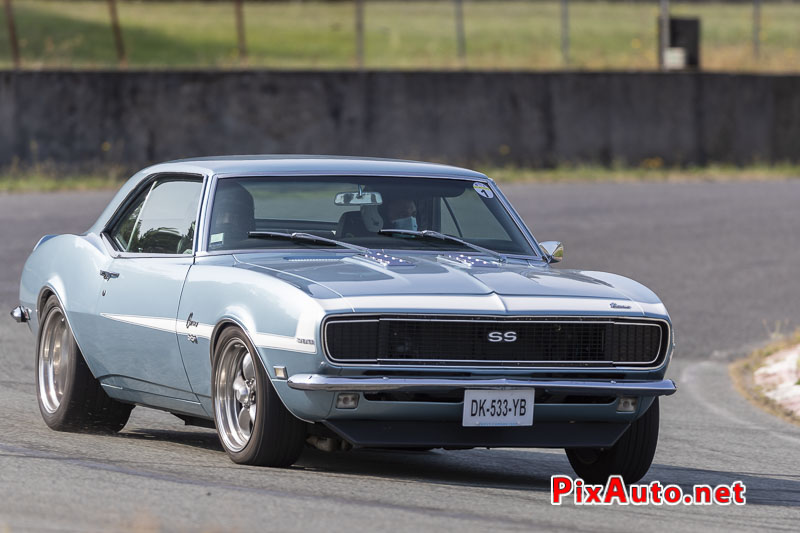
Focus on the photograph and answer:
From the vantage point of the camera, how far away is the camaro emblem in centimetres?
668

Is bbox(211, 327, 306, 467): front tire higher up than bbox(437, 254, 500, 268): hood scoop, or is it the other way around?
bbox(437, 254, 500, 268): hood scoop

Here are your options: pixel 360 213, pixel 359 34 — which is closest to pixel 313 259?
pixel 360 213

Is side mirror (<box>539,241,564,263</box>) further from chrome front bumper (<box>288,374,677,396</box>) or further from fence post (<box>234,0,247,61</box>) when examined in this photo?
fence post (<box>234,0,247,61</box>)

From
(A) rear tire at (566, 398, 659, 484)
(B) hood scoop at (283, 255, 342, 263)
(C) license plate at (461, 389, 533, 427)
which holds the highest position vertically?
(B) hood scoop at (283, 255, 342, 263)

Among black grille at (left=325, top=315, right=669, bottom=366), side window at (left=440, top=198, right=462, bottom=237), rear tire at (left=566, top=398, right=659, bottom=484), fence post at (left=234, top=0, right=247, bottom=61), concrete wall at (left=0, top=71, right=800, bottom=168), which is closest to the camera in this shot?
black grille at (left=325, top=315, right=669, bottom=366)

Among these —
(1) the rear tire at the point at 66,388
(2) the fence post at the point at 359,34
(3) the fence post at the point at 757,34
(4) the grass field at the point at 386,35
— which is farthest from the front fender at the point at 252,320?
(3) the fence post at the point at 757,34

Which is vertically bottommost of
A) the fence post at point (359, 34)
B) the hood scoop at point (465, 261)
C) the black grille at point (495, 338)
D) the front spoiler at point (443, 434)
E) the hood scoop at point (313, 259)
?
the front spoiler at point (443, 434)

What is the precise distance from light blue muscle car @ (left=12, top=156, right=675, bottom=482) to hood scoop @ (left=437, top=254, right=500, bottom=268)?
3cm

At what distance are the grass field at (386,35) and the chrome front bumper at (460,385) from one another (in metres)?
17.9

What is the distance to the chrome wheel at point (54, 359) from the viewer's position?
27.7 feet

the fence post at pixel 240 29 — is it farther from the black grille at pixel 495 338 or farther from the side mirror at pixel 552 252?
the black grille at pixel 495 338

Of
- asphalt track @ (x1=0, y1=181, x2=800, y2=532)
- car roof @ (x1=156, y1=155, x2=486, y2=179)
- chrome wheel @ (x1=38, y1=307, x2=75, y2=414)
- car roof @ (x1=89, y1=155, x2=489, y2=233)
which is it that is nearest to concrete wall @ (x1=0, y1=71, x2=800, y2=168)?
asphalt track @ (x1=0, y1=181, x2=800, y2=532)

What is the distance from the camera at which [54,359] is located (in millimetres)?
8695

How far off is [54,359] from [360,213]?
2.12m
